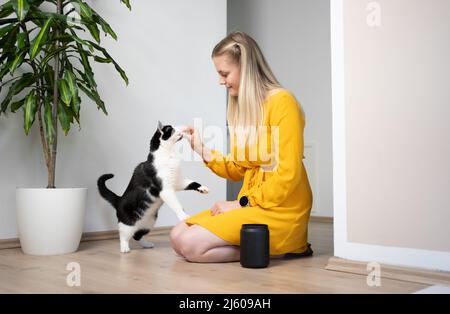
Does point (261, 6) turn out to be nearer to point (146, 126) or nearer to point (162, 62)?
point (162, 62)

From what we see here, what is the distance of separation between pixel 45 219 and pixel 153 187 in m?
0.50

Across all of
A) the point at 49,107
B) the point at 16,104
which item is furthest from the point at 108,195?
the point at 16,104

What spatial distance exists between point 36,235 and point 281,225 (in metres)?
1.11

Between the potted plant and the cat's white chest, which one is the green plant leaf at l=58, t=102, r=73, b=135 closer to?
the potted plant

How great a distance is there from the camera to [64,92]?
213cm

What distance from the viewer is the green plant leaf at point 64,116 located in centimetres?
216

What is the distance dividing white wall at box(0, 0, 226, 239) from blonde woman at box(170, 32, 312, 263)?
94 cm

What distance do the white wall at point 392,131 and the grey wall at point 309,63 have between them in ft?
6.82

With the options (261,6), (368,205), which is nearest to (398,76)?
(368,205)

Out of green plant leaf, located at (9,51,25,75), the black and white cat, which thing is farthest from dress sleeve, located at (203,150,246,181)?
green plant leaf, located at (9,51,25,75)

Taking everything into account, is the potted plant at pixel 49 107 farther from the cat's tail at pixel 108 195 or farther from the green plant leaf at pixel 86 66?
the cat's tail at pixel 108 195

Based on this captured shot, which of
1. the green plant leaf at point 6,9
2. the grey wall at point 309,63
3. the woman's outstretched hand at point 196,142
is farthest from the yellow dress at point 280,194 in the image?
the grey wall at point 309,63

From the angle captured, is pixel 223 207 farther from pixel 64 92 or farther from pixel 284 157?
pixel 64 92

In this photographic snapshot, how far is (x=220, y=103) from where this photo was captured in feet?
11.5
